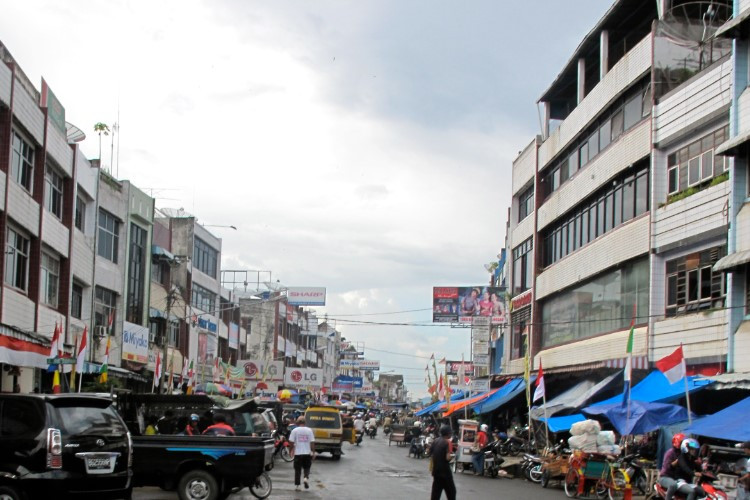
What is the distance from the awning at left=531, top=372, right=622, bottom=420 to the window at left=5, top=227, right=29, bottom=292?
1756cm

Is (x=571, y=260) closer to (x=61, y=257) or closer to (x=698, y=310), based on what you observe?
(x=698, y=310)

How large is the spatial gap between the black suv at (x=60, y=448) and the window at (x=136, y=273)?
3168cm

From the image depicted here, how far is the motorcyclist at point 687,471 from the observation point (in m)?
15.8

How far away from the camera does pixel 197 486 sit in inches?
642

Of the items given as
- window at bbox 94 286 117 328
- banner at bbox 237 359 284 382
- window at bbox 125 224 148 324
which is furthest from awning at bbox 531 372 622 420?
banner at bbox 237 359 284 382

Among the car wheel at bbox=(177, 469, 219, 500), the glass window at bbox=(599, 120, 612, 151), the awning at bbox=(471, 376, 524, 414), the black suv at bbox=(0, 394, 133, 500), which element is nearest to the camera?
the black suv at bbox=(0, 394, 133, 500)

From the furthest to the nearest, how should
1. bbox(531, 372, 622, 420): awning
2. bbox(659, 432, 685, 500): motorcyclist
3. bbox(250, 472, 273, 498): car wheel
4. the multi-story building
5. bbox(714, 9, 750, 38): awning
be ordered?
bbox(531, 372, 622, 420): awning < the multi-story building < bbox(714, 9, 750, 38): awning < bbox(250, 472, 273, 498): car wheel < bbox(659, 432, 685, 500): motorcyclist

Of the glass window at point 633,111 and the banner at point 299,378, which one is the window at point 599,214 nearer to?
the glass window at point 633,111

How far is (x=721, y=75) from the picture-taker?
26.3 meters

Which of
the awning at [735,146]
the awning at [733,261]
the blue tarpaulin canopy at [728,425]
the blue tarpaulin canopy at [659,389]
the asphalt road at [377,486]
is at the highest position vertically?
the awning at [735,146]

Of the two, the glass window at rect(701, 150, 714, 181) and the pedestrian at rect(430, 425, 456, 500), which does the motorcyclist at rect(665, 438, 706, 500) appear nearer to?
the pedestrian at rect(430, 425, 456, 500)

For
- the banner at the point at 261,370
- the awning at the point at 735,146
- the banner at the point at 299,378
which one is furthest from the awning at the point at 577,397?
the banner at the point at 299,378

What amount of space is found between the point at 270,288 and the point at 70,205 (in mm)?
60044

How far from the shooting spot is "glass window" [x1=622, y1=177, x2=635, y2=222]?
3247cm
